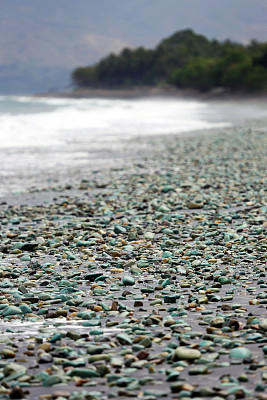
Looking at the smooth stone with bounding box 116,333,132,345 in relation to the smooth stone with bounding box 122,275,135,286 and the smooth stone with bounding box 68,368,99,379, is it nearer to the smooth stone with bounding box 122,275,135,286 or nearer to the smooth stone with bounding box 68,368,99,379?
the smooth stone with bounding box 68,368,99,379

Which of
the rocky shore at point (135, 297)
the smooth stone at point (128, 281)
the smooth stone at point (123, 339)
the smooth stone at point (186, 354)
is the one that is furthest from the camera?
the smooth stone at point (128, 281)

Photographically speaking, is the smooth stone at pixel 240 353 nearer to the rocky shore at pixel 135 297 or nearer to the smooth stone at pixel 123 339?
the rocky shore at pixel 135 297

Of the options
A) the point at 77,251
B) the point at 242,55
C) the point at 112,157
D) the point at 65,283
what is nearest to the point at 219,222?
the point at 77,251

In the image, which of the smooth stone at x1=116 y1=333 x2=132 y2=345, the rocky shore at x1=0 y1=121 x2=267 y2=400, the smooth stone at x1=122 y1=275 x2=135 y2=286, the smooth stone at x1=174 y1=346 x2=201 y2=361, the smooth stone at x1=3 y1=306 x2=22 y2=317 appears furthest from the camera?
the smooth stone at x1=122 y1=275 x2=135 y2=286

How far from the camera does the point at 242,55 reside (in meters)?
156

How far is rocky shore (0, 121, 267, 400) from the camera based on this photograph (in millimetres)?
4438

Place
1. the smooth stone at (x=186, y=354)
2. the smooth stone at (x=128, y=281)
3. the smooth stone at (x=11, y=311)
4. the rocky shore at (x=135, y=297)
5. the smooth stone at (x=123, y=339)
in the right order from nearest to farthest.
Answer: the rocky shore at (x=135, y=297) → the smooth stone at (x=186, y=354) → the smooth stone at (x=123, y=339) → the smooth stone at (x=11, y=311) → the smooth stone at (x=128, y=281)

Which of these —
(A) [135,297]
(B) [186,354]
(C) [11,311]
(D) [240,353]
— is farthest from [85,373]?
(A) [135,297]

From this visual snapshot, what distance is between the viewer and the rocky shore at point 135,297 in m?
4.44

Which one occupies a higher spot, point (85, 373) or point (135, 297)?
point (135, 297)

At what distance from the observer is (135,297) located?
6281mm

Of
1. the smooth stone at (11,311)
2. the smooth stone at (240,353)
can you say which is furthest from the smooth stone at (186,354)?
the smooth stone at (11,311)

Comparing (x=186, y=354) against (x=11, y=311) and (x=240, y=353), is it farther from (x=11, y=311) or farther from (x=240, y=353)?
(x=11, y=311)

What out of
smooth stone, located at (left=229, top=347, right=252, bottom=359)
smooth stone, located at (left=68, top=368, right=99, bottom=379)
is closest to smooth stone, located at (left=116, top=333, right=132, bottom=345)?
smooth stone, located at (left=68, top=368, right=99, bottom=379)
